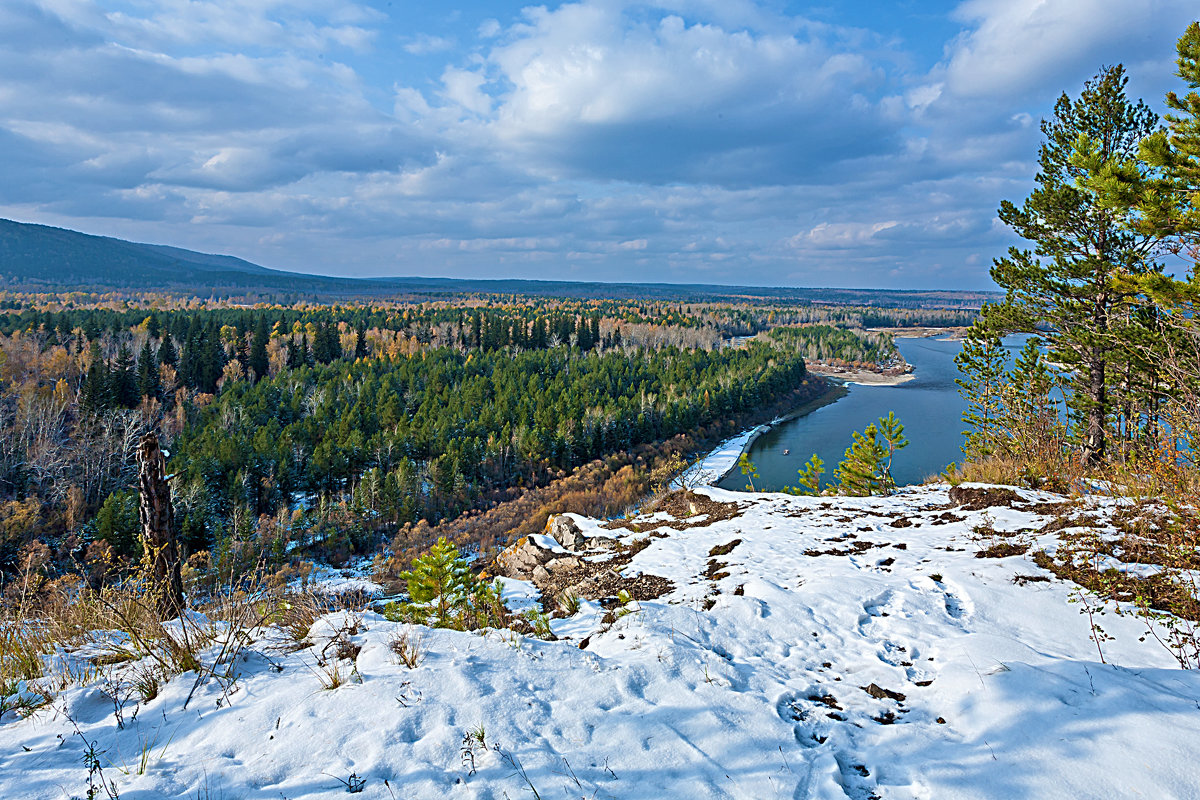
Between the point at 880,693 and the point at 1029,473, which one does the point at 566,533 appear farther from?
the point at 1029,473

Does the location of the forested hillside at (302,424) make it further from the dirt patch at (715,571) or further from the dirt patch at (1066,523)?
the dirt patch at (1066,523)

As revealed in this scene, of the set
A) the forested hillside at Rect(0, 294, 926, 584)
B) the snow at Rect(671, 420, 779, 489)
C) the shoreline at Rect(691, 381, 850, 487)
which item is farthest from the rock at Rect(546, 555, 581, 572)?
the snow at Rect(671, 420, 779, 489)

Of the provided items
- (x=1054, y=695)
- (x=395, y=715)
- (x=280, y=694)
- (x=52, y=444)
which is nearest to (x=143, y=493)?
(x=280, y=694)

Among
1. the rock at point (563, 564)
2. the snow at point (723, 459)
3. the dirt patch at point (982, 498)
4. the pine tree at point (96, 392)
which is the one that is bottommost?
the snow at point (723, 459)

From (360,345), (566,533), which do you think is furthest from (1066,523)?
(360,345)

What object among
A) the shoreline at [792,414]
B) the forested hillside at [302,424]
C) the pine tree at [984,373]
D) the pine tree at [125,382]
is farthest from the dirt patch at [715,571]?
the pine tree at [125,382]

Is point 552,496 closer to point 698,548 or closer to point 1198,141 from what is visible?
point 698,548

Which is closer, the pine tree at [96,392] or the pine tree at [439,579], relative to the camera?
the pine tree at [439,579]
